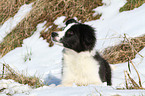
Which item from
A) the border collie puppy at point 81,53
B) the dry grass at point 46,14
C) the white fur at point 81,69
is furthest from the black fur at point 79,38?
the dry grass at point 46,14

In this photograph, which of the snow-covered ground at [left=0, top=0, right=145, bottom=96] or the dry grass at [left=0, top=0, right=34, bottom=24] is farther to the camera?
the dry grass at [left=0, top=0, right=34, bottom=24]

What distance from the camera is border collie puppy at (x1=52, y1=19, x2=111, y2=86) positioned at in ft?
11.7

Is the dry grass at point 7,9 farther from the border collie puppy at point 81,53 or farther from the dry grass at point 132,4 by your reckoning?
the border collie puppy at point 81,53

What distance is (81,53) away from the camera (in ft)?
11.9

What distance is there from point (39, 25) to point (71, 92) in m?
5.01

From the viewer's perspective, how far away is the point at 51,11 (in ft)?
24.4

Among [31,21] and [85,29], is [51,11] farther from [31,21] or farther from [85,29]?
[85,29]

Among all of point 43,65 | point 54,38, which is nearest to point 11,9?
point 43,65

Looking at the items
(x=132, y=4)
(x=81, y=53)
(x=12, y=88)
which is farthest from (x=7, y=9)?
(x=12, y=88)

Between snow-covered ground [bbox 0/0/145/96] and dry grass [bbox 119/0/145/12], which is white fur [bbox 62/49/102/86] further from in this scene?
dry grass [bbox 119/0/145/12]

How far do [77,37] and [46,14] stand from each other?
161 inches

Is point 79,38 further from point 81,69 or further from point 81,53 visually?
point 81,69

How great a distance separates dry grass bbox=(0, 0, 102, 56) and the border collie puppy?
3.19 meters

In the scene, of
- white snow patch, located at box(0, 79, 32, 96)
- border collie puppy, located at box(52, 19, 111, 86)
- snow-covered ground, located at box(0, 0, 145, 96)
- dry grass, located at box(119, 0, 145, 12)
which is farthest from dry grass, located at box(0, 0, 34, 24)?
white snow patch, located at box(0, 79, 32, 96)
